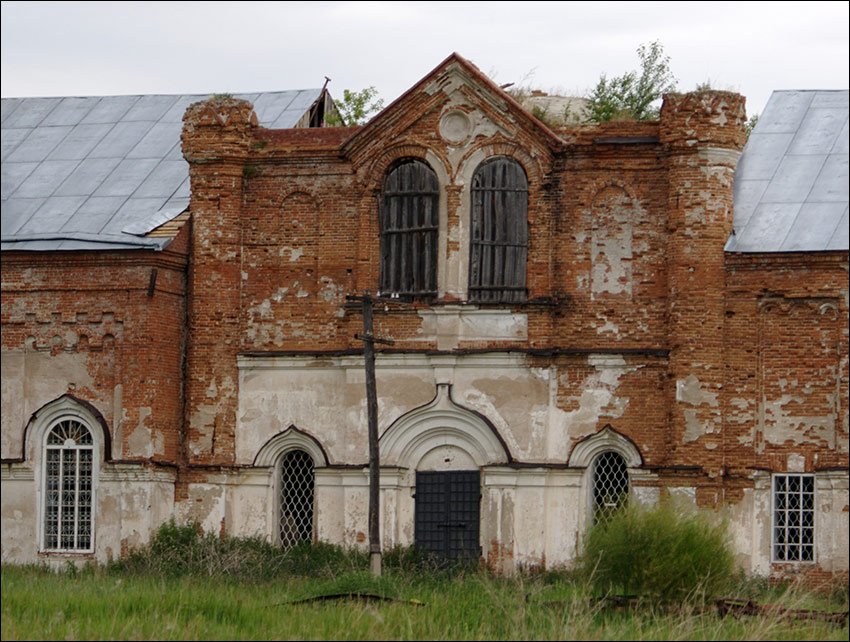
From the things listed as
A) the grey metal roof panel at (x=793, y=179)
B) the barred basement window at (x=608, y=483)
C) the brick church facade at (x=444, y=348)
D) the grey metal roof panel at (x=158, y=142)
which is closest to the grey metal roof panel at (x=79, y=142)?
the grey metal roof panel at (x=158, y=142)

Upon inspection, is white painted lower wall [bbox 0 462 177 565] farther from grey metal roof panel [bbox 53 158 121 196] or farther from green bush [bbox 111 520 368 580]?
grey metal roof panel [bbox 53 158 121 196]

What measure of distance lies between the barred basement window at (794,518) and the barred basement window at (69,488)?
363 inches

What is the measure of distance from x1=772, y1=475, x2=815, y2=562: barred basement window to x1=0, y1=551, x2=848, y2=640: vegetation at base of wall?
2095 millimetres

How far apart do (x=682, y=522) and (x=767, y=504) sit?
3.32m

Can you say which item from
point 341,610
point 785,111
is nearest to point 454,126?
point 785,111

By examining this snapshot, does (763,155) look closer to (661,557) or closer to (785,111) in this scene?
(785,111)

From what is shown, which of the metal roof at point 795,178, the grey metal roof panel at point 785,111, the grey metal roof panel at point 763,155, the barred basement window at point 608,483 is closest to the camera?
the metal roof at point 795,178

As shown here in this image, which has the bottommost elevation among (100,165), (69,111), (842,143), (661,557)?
(661,557)

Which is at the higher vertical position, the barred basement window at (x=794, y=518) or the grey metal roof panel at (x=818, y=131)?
the grey metal roof panel at (x=818, y=131)

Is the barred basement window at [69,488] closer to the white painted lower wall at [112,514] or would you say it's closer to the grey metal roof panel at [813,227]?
the white painted lower wall at [112,514]

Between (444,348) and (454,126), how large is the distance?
3072 millimetres

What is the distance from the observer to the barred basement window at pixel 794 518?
24.2 metres

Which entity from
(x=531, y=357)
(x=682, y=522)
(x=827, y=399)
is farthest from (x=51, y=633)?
(x=827, y=399)

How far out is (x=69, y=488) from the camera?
25.8m
